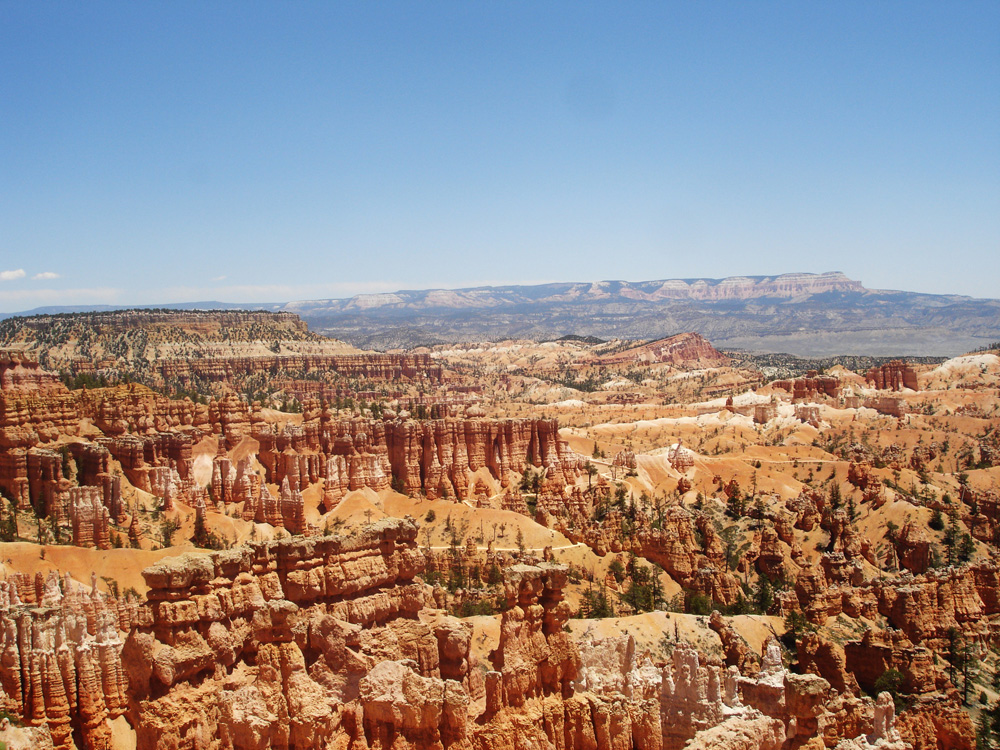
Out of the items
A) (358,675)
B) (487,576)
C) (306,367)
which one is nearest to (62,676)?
(358,675)

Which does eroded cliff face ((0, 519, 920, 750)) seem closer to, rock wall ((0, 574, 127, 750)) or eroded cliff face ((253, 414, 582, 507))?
rock wall ((0, 574, 127, 750))

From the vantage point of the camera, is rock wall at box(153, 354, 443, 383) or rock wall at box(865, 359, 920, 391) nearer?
rock wall at box(865, 359, 920, 391)

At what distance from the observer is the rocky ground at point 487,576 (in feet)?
64.2

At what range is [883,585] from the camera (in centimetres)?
3944

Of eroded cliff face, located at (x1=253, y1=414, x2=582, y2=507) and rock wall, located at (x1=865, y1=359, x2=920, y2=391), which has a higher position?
eroded cliff face, located at (x1=253, y1=414, x2=582, y2=507)

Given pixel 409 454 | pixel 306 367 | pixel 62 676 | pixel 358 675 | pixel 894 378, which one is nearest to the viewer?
pixel 358 675

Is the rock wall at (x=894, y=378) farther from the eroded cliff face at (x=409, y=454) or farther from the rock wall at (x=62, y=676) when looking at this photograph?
the rock wall at (x=62, y=676)

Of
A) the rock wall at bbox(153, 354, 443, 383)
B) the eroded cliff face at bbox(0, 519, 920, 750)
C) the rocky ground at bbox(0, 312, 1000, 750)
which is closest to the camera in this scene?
the eroded cliff face at bbox(0, 519, 920, 750)

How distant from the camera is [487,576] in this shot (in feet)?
143

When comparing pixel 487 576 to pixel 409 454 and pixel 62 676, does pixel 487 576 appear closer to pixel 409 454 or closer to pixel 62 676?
pixel 409 454

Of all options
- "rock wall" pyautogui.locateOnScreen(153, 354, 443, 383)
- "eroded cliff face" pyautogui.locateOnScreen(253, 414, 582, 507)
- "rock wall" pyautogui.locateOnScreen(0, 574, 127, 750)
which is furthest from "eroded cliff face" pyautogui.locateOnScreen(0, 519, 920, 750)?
"rock wall" pyautogui.locateOnScreen(153, 354, 443, 383)

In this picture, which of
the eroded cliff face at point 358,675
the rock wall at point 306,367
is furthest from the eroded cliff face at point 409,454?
the rock wall at point 306,367

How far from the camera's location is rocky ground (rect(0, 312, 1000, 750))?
1958 cm

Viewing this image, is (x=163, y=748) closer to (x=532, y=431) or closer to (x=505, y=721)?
(x=505, y=721)
